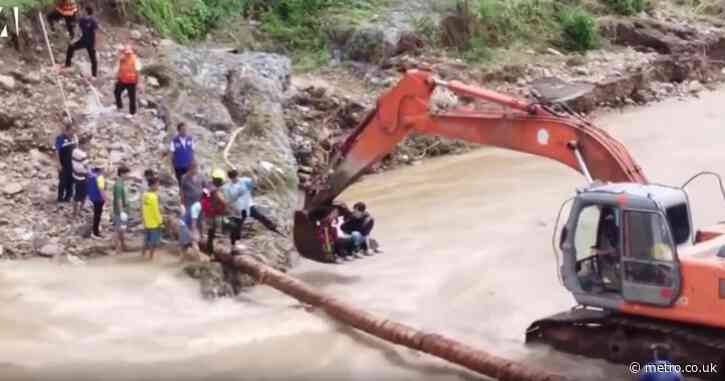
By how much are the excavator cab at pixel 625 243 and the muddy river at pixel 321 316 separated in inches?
33.0

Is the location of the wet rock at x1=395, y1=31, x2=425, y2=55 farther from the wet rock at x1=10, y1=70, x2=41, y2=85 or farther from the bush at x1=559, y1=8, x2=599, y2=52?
the wet rock at x1=10, y1=70, x2=41, y2=85

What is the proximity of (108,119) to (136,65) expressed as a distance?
1008 mm

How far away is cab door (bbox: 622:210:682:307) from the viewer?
39.3ft

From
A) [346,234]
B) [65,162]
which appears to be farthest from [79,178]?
[346,234]

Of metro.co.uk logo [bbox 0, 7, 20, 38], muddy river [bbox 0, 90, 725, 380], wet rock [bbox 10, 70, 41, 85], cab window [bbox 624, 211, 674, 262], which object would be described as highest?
metro.co.uk logo [bbox 0, 7, 20, 38]

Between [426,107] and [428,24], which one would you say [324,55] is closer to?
[428,24]

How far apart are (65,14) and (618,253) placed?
12.1 metres

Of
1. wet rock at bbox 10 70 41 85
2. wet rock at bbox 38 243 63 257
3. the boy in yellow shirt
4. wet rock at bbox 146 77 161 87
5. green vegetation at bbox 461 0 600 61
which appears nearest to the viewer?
the boy in yellow shirt

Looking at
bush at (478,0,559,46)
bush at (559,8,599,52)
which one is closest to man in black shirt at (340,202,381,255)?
bush at (478,0,559,46)

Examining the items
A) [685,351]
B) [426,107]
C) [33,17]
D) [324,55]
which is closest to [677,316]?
[685,351]

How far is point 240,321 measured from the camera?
14.7 m

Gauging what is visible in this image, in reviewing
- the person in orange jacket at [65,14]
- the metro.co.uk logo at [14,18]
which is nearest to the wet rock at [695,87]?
the person in orange jacket at [65,14]

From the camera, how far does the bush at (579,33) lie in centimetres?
2944

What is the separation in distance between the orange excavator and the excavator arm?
0.01 meters
